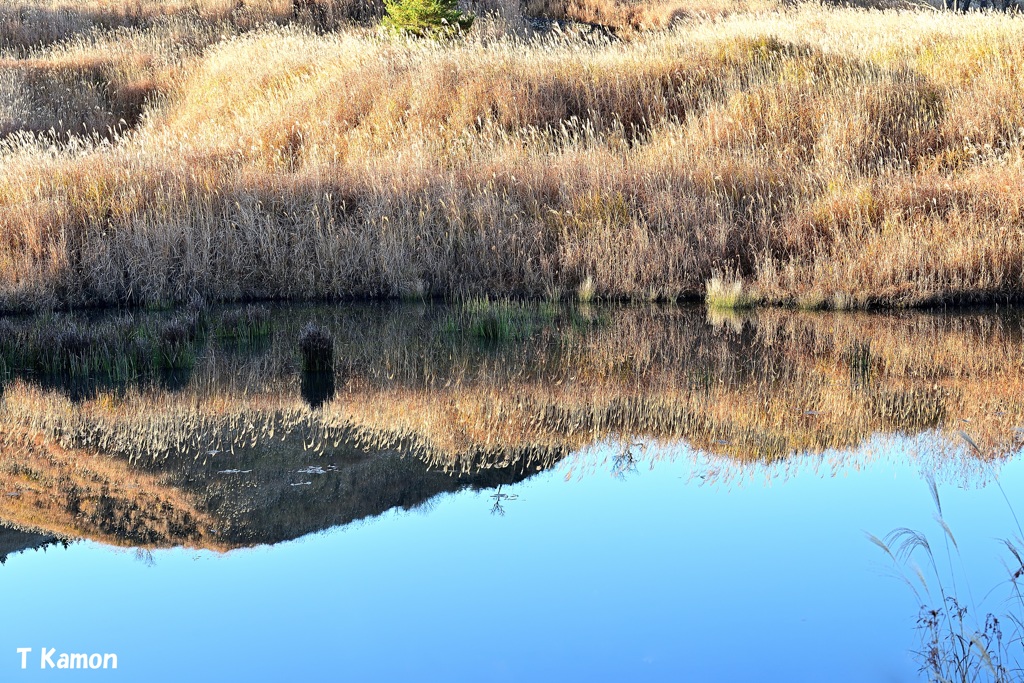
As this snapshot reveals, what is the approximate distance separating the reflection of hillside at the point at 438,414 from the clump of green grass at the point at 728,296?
3.71 ft

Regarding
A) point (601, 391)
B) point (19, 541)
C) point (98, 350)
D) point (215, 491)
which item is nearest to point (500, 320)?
point (601, 391)

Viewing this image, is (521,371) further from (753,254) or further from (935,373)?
(753,254)

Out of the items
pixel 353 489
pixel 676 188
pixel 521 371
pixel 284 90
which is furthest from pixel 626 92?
pixel 353 489

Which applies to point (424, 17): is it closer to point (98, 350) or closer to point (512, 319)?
point (512, 319)

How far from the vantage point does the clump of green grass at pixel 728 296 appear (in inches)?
433

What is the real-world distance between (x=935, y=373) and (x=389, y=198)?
20.8 feet

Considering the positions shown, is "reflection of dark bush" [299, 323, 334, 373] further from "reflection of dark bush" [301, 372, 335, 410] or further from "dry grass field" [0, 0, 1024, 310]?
"dry grass field" [0, 0, 1024, 310]

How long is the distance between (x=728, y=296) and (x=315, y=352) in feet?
14.9

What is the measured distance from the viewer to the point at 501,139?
14.2 metres

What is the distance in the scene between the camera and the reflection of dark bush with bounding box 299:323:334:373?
820 centimetres

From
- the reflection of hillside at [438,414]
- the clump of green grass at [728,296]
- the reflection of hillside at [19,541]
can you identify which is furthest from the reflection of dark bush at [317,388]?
the clump of green grass at [728,296]

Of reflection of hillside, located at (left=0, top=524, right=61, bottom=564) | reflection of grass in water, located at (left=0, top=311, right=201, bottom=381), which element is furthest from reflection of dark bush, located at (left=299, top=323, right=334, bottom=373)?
reflection of hillside, located at (left=0, top=524, right=61, bottom=564)

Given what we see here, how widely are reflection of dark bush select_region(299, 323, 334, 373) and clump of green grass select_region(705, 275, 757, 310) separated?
14.3ft

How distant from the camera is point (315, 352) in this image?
27.0 ft
